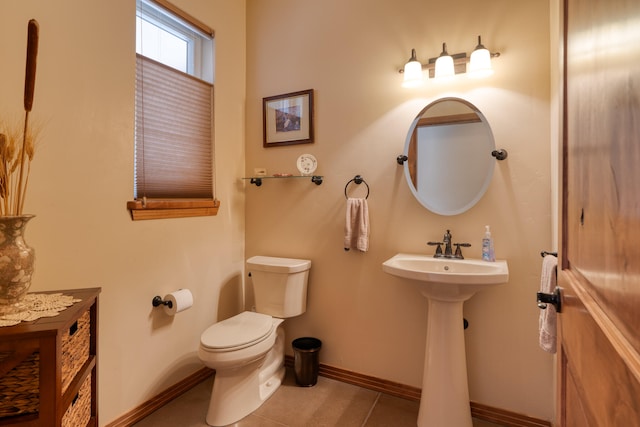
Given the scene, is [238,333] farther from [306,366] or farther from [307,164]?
[307,164]

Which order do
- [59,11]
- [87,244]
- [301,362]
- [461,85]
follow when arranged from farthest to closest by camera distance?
[301,362], [461,85], [87,244], [59,11]

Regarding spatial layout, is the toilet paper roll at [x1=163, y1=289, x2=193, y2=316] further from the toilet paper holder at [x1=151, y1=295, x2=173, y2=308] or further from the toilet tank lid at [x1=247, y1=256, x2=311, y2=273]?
the toilet tank lid at [x1=247, y1=256, x2=311, y2=273]

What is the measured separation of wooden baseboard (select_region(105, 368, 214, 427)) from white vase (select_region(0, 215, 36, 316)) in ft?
3.27

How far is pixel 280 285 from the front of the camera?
2.12m

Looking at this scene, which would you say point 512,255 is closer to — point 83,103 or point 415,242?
point 415,242

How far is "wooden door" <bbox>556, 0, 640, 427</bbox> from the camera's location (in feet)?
1.35

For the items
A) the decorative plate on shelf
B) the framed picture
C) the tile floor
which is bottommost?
the tile floor

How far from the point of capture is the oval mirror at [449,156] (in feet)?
5.86

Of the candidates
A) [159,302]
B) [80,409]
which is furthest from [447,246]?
[80,409]

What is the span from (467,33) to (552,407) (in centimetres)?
202

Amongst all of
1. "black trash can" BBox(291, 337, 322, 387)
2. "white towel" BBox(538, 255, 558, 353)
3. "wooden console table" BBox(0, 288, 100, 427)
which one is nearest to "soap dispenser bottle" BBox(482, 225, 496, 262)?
"white towel" BBox(538, 255, 558, 353)

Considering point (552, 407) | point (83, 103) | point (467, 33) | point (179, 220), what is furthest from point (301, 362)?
point (467, 33)

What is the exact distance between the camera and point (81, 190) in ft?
4.94

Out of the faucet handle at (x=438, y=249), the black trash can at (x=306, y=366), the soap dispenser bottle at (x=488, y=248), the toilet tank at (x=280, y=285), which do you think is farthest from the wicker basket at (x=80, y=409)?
the soap dispenser bottle at (x=488, y=248)
